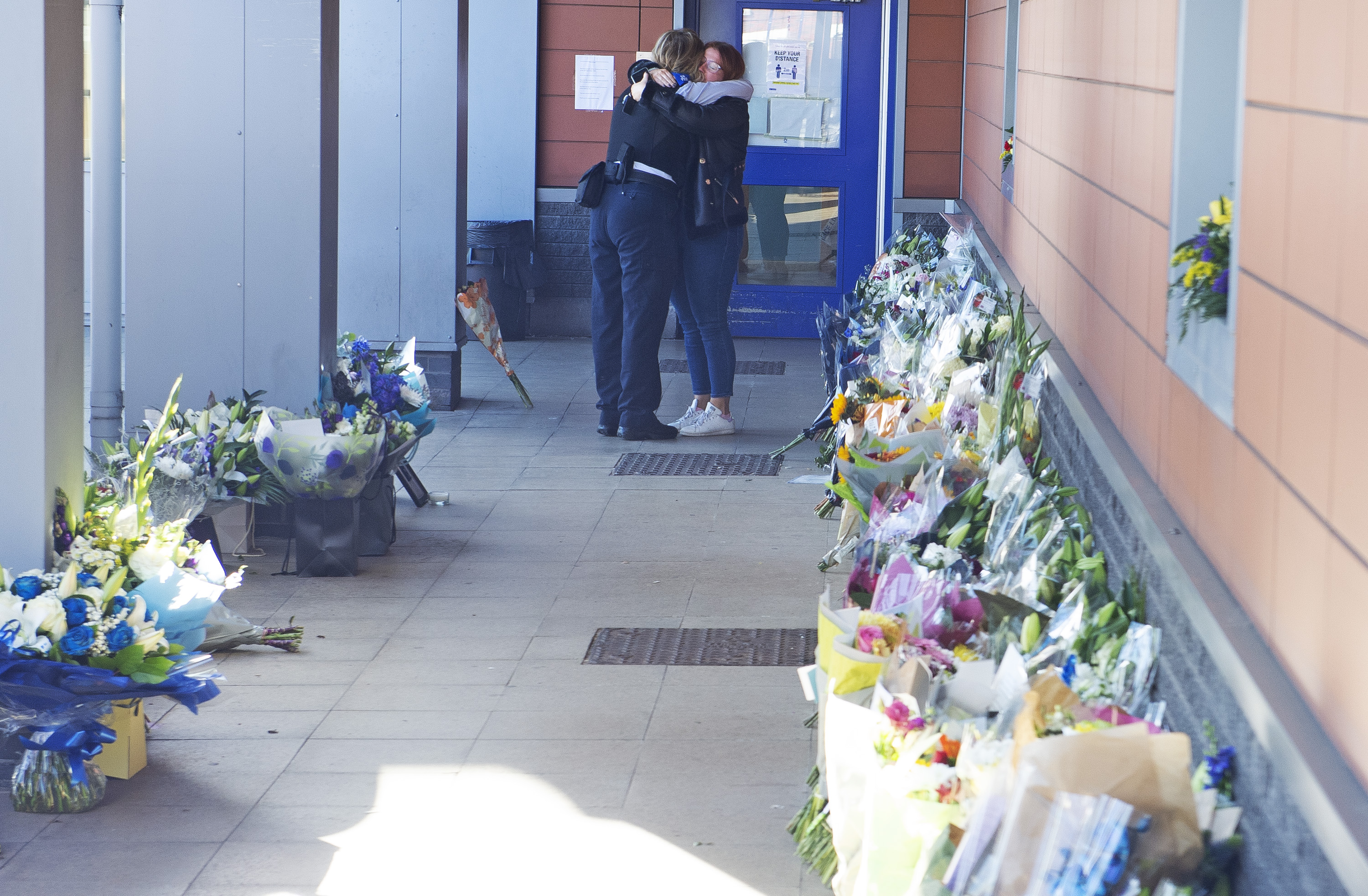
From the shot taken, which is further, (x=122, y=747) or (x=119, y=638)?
(x=122, y=747)

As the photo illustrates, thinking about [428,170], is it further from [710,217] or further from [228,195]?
[228,195]

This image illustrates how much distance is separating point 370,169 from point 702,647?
15.8 ft

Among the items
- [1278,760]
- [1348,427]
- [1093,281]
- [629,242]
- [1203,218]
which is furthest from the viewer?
[629,242]

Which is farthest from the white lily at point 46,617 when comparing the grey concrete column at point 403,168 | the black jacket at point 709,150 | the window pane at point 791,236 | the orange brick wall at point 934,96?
the window pane at point 791,236

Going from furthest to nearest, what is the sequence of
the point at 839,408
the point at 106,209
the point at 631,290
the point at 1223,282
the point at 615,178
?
the point at 631,290 < the point at 615,178 < the point at 106,209 < the point at 839,408 < the point at 1223,282

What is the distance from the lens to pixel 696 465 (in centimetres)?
735

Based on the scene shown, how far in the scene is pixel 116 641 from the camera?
335 cm

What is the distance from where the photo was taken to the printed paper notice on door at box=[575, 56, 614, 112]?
11172mm

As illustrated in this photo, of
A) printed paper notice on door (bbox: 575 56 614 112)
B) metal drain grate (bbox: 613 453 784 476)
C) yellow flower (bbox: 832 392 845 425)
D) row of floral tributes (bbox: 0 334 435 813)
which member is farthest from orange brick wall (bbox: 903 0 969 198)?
row of floral tributes (bbox: 0 334 435 813)

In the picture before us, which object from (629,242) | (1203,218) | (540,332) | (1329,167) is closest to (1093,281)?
(1203,218)

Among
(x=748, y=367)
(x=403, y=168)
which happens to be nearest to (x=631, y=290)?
(x=403, y=168)

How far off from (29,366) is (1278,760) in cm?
283

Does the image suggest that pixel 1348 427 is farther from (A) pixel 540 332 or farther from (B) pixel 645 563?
(A) pixel 540 332

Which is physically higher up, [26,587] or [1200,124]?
[1200,124]
